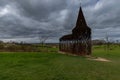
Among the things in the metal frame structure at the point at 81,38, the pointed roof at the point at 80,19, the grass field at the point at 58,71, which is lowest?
the grass field at the point at 58,71

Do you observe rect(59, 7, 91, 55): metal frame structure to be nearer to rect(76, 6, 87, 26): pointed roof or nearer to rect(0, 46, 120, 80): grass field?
rect(76, 6, 87, 26): pointed roof

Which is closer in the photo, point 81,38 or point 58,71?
point 58,71

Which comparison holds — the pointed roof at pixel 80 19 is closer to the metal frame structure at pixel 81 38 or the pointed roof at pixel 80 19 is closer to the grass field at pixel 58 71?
the metal frame structure at pixel 81 38

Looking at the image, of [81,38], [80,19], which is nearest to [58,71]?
[81,38]

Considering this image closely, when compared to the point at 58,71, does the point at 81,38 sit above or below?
above

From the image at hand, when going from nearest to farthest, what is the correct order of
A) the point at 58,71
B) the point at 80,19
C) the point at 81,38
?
the point at 58,71, the point at 81,38, the point at 80,19

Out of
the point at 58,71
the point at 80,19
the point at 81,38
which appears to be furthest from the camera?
the point at 80,19

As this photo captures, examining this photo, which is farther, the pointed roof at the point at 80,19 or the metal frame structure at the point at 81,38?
the pointed roof at the point at 80,19

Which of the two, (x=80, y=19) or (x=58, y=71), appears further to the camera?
(x=80, y=19)

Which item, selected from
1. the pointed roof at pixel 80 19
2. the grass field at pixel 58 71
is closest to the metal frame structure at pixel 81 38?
the pointed roof at pixel 80 19

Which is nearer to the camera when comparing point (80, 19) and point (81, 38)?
point (81, 38)

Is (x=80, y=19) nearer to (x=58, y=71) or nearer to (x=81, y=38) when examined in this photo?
(x=81, y=38)

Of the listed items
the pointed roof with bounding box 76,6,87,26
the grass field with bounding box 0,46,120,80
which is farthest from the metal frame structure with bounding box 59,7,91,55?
the grass field with bounding box 0,46,120,80

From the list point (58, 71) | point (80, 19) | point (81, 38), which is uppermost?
point (80, 19)
